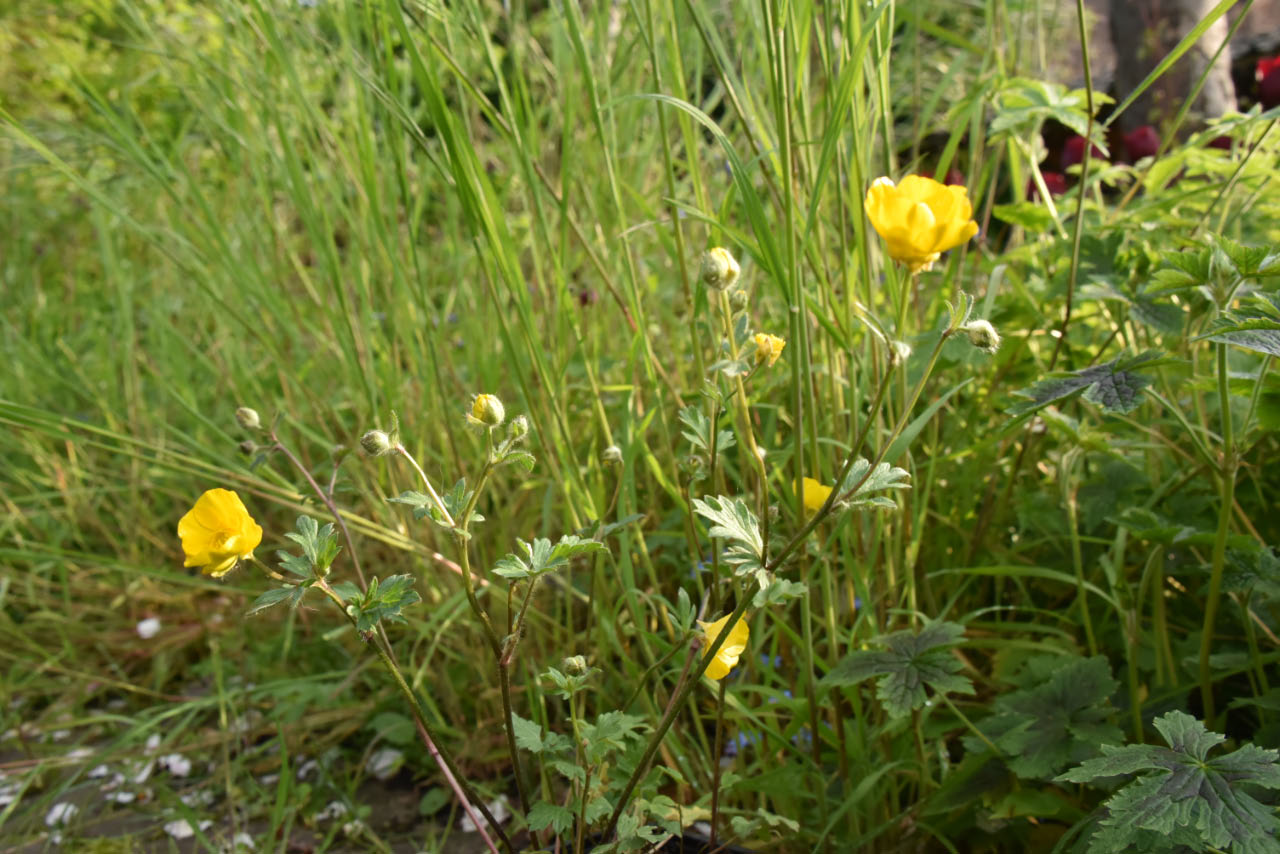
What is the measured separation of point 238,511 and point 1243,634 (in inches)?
34.4

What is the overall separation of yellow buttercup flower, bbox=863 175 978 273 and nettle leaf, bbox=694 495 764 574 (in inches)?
6.9

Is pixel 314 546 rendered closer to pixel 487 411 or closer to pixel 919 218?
pixel 487 411

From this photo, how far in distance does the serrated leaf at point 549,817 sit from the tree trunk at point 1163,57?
5.35 feet

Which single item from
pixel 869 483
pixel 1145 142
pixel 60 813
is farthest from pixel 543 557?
Result: pixel 1145 142

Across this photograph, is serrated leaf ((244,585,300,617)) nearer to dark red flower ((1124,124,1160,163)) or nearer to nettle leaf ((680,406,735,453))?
nettle leaf ((680,406,735,453))

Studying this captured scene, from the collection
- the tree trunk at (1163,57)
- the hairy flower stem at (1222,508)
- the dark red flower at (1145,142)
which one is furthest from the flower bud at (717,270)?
the tree trunk at (1163,57)

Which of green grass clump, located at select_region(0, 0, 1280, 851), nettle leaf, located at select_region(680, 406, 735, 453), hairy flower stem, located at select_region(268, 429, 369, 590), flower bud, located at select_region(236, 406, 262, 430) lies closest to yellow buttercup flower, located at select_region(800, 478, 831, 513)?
green grass clump, located at select_region(0, 0, 1280, 851)

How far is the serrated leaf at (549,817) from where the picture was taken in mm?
630

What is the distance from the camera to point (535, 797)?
3.27ft

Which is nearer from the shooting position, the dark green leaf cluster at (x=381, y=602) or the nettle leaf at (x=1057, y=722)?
the dark green leaf cluster at (x=381, y=602)

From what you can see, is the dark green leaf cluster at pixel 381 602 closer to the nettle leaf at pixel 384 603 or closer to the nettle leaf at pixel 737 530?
the nettle leaf at pixel 384 603

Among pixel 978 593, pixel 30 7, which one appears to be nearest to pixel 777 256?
pixel 978 593

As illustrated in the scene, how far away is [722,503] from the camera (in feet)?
1.85

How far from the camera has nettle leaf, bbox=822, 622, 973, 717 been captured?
0.70 metres
